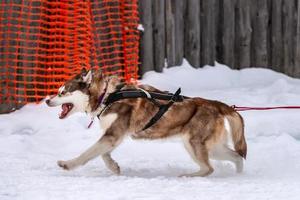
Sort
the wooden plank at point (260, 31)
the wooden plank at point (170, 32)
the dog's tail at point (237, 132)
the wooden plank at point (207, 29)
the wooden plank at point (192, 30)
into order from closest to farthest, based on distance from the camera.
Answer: the dog's tail at point (237, 132) → the wooden plank at point (170, 32) → the wooden plank at point (192, 30) → the wooden plank at point (207, 29) → the wooden plank at point (260, 31)

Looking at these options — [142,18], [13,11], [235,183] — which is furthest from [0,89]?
[235,183]

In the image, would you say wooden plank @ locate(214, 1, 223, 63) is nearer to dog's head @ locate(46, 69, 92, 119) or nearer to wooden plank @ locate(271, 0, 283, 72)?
wooden plank @ locate(271, 0, 283, 72)

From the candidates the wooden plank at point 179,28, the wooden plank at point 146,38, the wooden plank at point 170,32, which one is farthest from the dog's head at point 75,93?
the wooden plank at point 179,28

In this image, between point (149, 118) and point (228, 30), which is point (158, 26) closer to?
point (228, 30)

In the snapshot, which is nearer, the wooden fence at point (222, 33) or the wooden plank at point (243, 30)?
the wooden fence at point (222, 33)

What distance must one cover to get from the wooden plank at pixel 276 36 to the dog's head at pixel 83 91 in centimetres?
564

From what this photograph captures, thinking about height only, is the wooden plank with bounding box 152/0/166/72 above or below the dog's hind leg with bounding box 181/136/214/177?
above

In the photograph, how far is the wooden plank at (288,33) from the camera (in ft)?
38.8

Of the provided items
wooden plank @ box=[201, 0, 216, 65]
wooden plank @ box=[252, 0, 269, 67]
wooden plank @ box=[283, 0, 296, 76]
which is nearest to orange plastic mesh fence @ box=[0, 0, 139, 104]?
wooden plank @ box=[201, 0, 216, 65]

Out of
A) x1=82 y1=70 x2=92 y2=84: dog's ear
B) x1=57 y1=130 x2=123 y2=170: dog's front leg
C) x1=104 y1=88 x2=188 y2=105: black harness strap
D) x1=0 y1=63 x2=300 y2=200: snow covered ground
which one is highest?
x1=82 y1=70 x2=92 y2=84: dog's ear

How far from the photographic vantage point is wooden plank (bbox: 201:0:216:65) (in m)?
11.4

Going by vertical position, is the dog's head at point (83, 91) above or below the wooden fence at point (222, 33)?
above

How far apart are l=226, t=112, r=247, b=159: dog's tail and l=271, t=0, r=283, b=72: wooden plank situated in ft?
17.3

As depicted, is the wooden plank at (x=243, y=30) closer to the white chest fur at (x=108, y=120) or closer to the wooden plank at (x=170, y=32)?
the wooden plank at (x=170, y=32)
